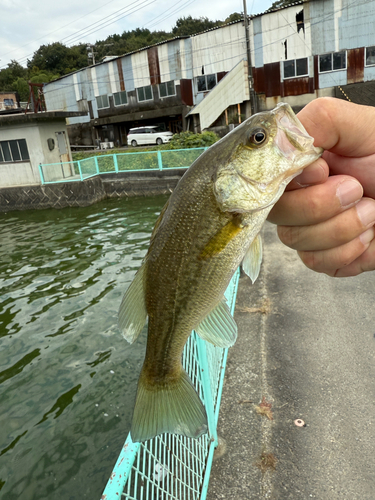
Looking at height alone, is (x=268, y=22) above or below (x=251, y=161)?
above

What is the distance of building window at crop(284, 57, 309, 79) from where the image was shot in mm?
29312

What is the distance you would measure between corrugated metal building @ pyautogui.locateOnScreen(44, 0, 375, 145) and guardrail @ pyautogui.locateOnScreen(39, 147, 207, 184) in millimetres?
13302

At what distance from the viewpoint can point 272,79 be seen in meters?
30.3

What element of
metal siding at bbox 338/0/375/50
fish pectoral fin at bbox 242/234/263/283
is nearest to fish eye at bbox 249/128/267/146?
fish pectoral fin at bbox 242/234/263/283

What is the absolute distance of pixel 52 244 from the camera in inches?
527

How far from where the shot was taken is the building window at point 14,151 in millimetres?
21156

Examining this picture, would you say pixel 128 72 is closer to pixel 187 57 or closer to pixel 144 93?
pixel 144 93

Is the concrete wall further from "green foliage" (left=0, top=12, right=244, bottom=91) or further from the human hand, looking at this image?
"green foliage" (left=0, top=12, right=244, bottom=91)

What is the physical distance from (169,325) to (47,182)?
2015 cm

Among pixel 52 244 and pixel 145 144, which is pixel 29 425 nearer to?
pixel 52 244

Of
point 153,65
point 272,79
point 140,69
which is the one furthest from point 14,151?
point 272,79

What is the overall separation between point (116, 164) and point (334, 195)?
64.0ft

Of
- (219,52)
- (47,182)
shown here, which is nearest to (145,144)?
(219,52)

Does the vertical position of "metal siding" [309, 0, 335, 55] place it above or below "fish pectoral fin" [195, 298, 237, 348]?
above
